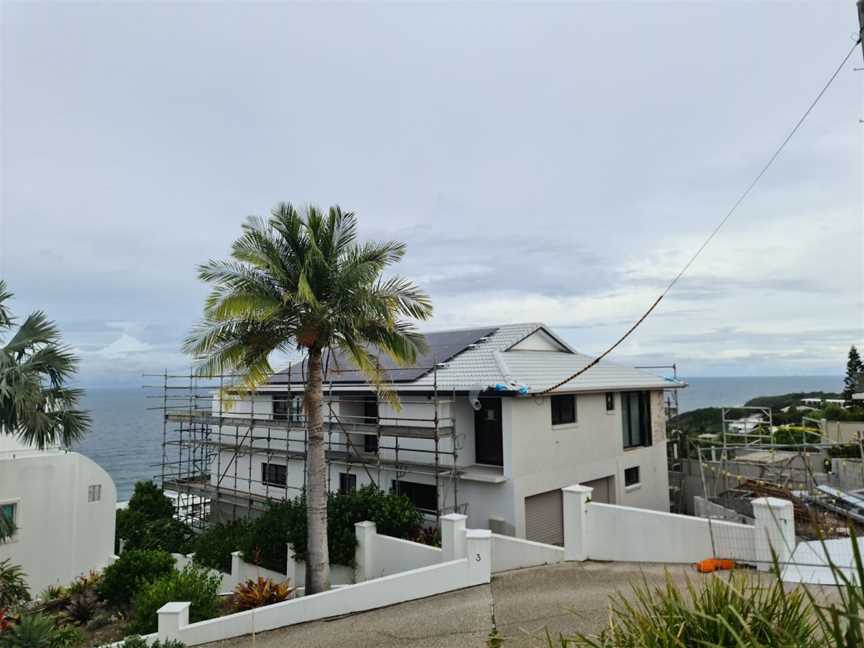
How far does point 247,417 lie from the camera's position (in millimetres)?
23172

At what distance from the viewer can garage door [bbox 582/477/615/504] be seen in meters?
18.0

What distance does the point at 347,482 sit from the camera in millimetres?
18531

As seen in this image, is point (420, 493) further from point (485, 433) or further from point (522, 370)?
point (522, 370)

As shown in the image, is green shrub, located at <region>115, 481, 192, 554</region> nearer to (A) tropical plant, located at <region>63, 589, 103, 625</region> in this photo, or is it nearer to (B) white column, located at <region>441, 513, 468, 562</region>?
(A) tropical plant, located at <region>63, 589, 103, 625</region>

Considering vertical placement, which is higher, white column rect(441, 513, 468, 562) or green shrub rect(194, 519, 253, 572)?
white column rect(441, 513, 468, 562)

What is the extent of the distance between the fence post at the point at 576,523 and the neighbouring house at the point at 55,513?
52.0ft

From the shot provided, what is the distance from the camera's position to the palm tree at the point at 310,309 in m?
12.2

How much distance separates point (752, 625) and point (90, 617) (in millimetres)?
15311

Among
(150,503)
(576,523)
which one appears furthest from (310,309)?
(150,503)

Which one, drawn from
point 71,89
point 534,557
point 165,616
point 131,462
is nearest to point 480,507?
A: point 534,557

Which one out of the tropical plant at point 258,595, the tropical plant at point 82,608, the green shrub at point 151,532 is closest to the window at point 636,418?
the tropical plant at point 258,595

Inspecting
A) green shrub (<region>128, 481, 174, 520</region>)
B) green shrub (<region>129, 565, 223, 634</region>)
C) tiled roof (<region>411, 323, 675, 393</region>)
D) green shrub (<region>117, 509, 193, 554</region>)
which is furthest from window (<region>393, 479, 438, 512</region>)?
green shrub (<region>128, 481, 174, 520</region>)

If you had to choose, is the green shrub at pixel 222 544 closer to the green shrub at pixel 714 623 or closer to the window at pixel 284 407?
the window at pixel 284 407

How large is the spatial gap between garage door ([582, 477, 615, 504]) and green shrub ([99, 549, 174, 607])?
12520 mm
